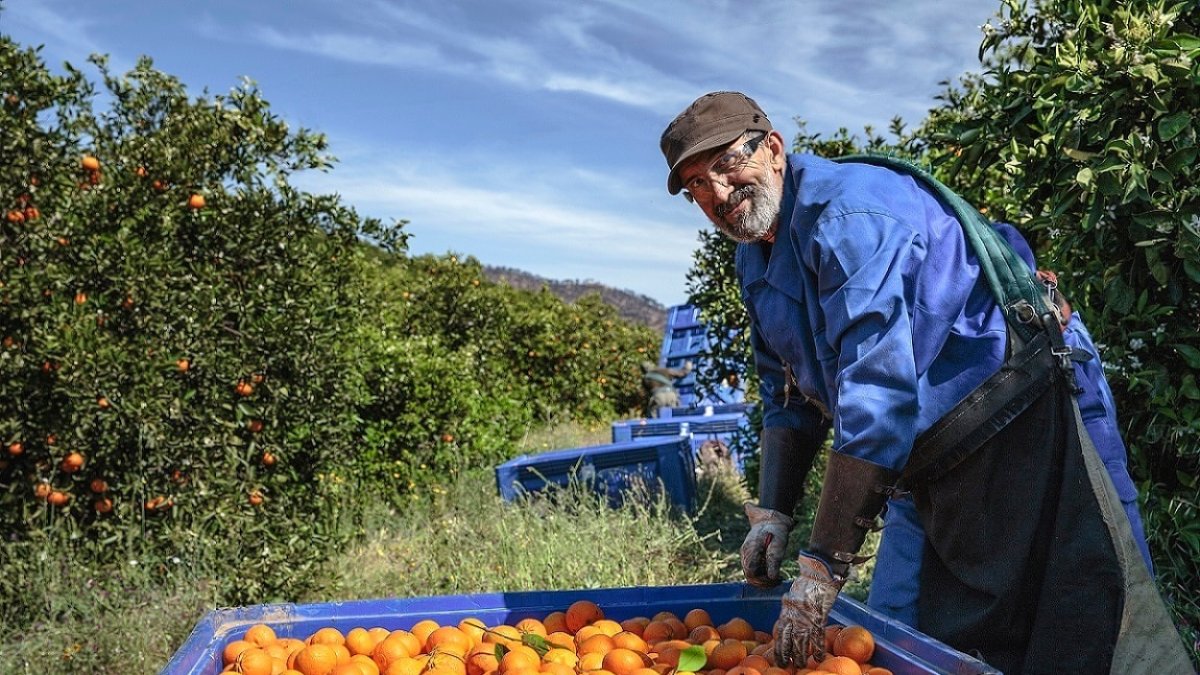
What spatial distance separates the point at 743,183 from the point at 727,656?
1017 millimetres

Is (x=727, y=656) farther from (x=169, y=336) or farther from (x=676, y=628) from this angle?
(x=169, y=336)

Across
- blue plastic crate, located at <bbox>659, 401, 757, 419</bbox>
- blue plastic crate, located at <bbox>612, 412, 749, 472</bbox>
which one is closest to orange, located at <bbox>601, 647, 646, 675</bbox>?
blue plastic crate, located at <bbox>612, 412, 749, 472</bbox>

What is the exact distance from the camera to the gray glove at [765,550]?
93.2 inches

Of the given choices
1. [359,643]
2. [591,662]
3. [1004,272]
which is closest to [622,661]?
[591,662]

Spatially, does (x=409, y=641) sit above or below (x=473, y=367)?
below

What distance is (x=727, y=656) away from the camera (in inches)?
77.7

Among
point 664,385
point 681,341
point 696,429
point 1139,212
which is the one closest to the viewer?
point 1139,212

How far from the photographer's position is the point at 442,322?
39.2 feet

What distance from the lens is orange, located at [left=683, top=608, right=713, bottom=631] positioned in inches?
89.7

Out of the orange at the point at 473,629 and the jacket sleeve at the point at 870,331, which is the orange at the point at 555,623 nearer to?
the orange at the point at 473,629

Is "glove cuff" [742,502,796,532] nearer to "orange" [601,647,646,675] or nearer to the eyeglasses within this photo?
"orange" [601,647,646,675]

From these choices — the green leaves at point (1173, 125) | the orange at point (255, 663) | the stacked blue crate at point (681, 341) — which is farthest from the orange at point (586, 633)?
the stacked blue crate at point (681, 341)

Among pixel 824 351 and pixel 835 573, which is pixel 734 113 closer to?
pixel 824 351

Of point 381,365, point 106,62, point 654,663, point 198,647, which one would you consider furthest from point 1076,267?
point 381,365
